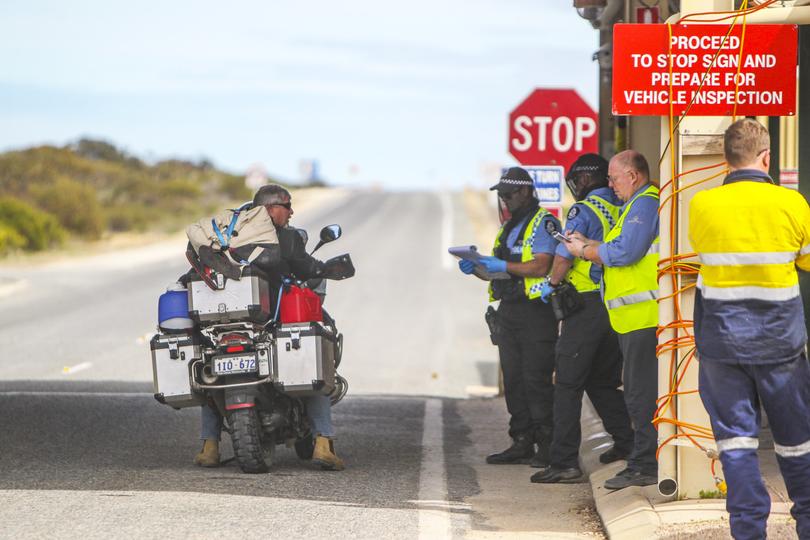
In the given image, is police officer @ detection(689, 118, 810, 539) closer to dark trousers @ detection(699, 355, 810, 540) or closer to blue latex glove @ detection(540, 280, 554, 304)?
dark trousers @ detection(699, 355, 810, 540)

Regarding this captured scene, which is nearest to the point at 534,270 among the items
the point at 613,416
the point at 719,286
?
the point at 613,416

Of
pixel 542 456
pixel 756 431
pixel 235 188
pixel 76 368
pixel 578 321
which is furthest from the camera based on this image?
pixel 235 188

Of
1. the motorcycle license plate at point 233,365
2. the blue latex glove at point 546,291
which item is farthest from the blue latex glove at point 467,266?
the motorcycle license plate at point 233,365

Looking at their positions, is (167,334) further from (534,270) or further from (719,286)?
(719,286)

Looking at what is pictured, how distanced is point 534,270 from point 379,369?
10258 millimetres

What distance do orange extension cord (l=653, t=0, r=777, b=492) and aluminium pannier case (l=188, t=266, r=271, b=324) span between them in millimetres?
2589

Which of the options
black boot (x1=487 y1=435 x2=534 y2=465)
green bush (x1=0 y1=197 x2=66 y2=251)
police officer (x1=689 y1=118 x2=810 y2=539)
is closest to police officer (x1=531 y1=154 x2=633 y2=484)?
black boot (x1=487 y1=435 x2=534 y2=465)

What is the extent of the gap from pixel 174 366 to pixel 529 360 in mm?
2482

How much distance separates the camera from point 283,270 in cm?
913

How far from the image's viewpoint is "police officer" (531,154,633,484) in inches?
347

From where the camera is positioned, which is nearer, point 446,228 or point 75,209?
point 446,228

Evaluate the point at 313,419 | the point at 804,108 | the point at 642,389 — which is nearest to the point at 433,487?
the point at 313,419

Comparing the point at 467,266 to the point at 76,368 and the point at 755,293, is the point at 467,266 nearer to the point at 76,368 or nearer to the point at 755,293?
the point at 755,293

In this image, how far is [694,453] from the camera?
286 inches
